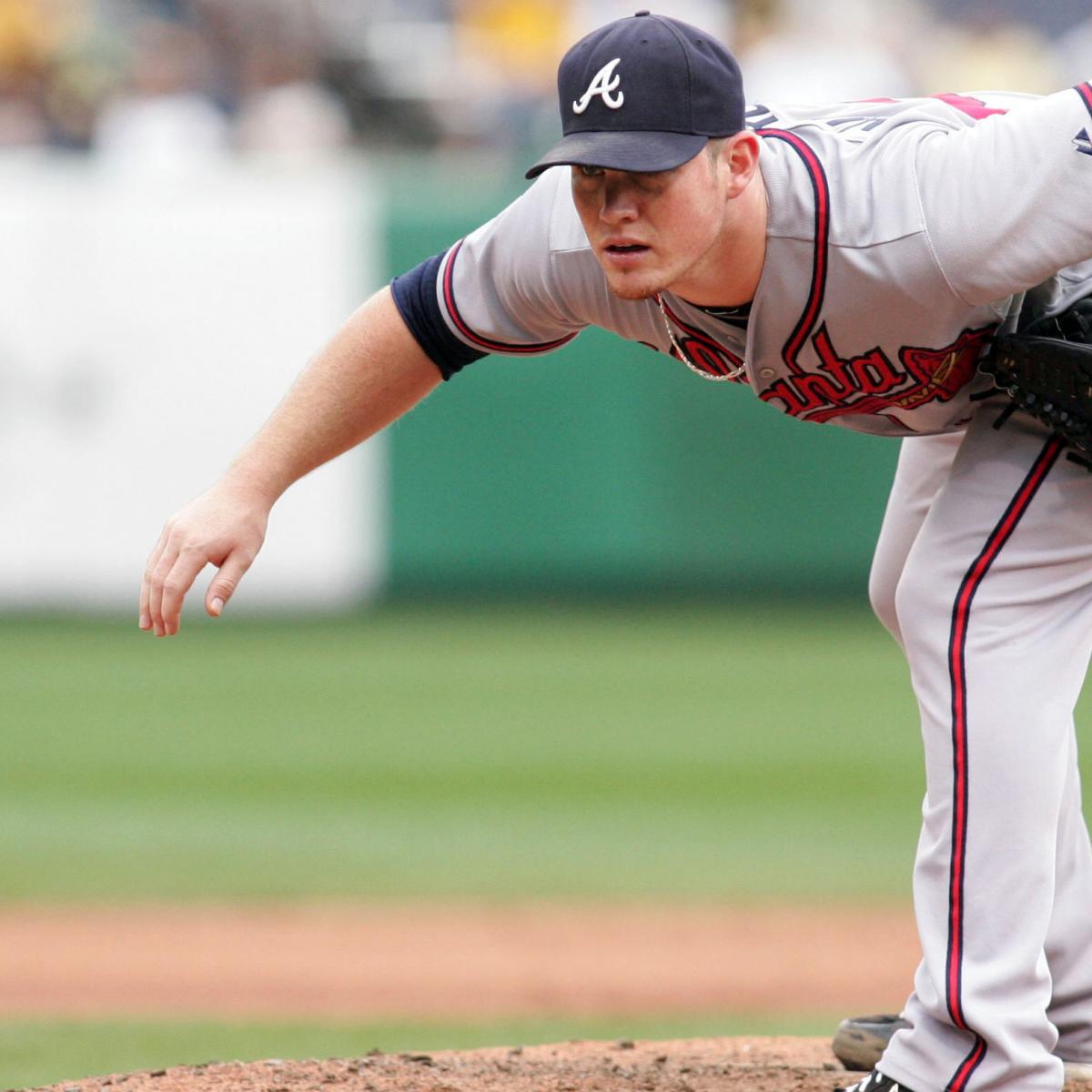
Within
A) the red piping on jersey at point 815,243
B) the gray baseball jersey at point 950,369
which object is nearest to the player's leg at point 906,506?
the gray baseball jersey at point 950,369

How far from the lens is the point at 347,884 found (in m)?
5.88

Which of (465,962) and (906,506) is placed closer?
(906,506)

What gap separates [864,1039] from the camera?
10.8 ft

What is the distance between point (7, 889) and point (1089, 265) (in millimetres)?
3960

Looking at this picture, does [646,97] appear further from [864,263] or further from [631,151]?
[864,263]

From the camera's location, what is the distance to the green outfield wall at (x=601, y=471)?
1004 cm

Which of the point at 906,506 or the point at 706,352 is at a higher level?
the point at 706,352

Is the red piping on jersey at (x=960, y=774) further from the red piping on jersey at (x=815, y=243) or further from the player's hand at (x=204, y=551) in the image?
the player's hand at (x=204, y=551)

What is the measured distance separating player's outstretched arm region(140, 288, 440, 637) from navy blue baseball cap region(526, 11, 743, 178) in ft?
1.41

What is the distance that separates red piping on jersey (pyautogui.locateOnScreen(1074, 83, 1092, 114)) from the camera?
8.28 feet

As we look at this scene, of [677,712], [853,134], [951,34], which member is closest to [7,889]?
[677,712]

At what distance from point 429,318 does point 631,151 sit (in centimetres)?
53

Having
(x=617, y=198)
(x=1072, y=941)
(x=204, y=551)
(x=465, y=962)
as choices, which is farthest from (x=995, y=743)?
(x=465, y=962)

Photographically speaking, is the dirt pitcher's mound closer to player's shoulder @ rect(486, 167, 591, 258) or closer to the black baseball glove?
the black baseball glove
